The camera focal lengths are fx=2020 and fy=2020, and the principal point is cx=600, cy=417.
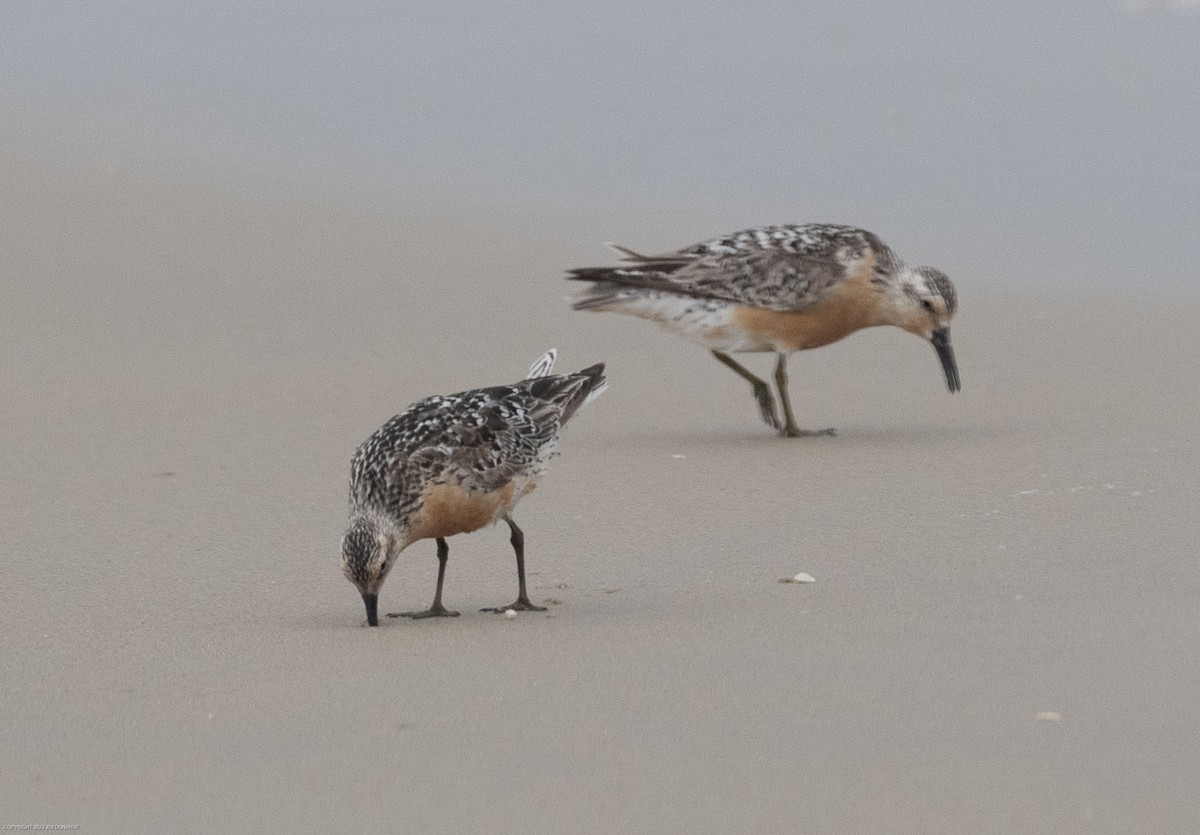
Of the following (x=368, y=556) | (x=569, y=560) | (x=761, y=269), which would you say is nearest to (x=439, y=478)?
(x=368, y=556)

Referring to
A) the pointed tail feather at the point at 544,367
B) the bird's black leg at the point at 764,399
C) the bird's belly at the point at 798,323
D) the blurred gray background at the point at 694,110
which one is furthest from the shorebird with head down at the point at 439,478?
the blurred gray background at the point at 694,110

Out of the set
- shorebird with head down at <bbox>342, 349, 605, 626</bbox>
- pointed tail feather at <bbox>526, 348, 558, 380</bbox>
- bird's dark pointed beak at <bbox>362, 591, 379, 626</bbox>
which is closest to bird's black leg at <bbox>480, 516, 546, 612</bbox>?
shorebird with head down at <bbox>342, 349, 605, 626</bbox>

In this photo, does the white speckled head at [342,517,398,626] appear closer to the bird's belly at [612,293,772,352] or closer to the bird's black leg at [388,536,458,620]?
the bird's black leg at [388,536,458,620]

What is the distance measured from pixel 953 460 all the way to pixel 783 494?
1.02 meters

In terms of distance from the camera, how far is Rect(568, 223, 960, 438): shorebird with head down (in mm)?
10914

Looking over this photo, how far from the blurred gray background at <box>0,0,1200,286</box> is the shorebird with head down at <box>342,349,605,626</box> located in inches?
273

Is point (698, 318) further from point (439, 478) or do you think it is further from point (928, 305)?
point (439, 478)

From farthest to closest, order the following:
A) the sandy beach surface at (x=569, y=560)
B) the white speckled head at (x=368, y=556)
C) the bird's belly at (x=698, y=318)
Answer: the bird's belly at (x=698, y=318)
the white speckled head at (x=368, y=556)
the sandy beach surface at (x=569, y=560)

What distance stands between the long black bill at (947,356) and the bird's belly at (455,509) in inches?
169

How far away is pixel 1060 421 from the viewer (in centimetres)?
1048

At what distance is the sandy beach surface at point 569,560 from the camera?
5.06 meters

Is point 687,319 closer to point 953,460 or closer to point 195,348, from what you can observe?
point 953,460

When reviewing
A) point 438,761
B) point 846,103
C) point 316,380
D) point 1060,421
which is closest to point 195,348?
point 316,380

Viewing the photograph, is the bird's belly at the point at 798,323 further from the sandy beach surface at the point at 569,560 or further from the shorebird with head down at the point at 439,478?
the shorebird with head down at the point at 439,478
